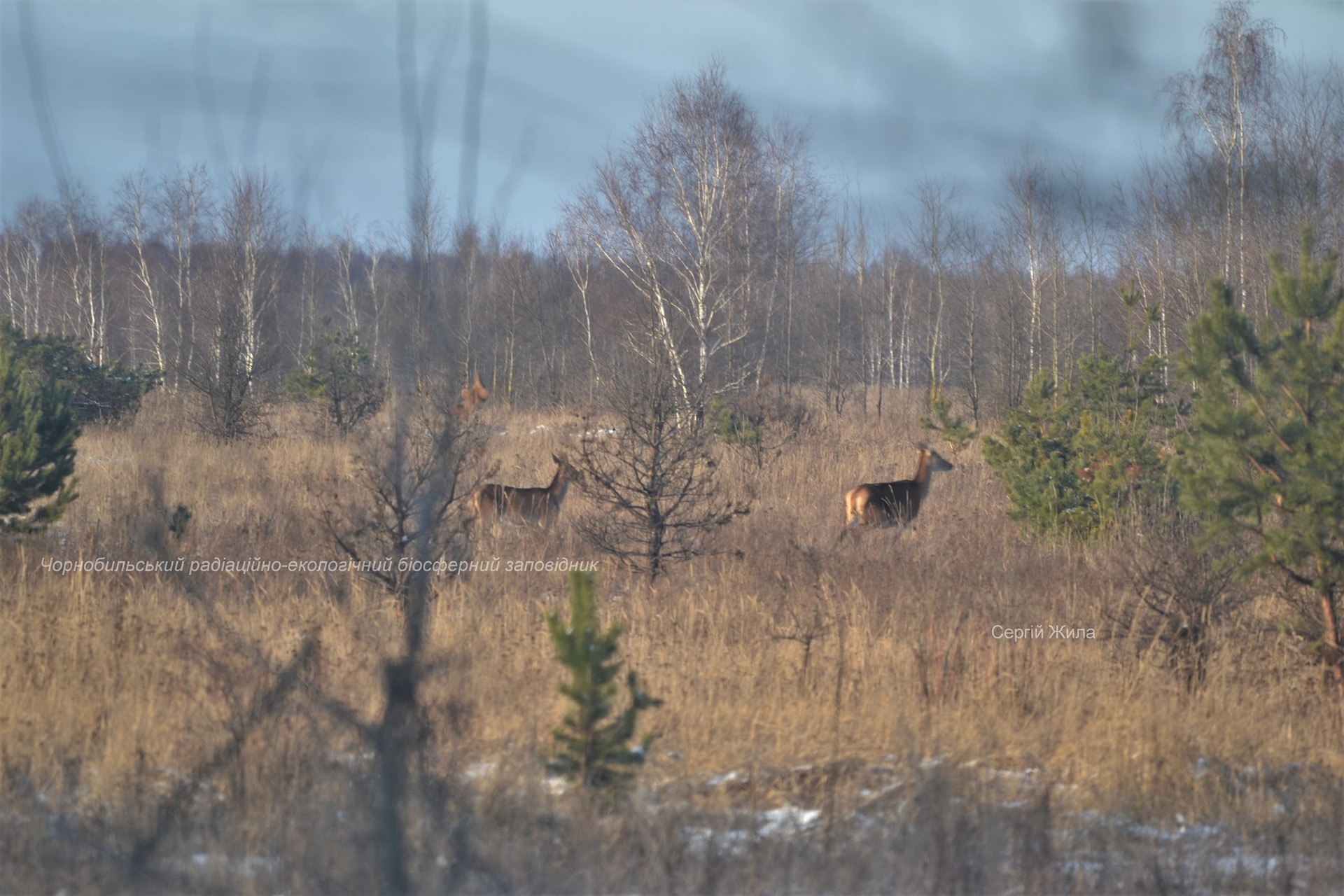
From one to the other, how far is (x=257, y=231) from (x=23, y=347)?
60.1 ft

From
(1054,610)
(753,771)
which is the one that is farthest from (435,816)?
(1054,610)

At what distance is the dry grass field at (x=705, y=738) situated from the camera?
11.6 feet

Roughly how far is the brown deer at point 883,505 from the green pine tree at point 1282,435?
497 cm

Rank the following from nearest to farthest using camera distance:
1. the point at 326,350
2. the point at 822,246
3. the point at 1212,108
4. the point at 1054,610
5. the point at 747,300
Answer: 1. the point at 1054,610
2. the point at 1212,108
3. the point at 747,300
4. the point at 326,350
5. the point at 822,246

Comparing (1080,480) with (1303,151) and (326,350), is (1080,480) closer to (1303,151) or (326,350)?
(1303,151)

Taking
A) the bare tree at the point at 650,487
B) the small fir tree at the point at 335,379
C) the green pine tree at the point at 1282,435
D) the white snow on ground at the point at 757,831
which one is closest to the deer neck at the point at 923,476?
the bare tree at the point at 650,487

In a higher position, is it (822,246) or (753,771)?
(822,246)

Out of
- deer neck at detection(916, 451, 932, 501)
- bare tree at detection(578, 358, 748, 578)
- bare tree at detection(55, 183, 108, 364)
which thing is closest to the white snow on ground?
bare tree at detection(578, 358, 748, 578)

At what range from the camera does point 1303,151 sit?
19625 mm

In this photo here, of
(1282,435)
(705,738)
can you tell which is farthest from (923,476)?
(705,738)

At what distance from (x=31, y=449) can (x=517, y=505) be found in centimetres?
417

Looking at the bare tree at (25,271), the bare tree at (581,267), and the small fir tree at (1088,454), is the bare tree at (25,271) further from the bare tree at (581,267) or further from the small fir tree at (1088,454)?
the small fir tree at (1088,454)

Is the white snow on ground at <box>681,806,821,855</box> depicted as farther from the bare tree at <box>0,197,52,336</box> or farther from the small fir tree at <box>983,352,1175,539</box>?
the bare tree at <box>0,197,52,336</box>

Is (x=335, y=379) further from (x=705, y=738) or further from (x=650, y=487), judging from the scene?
(x=705, y=738)
